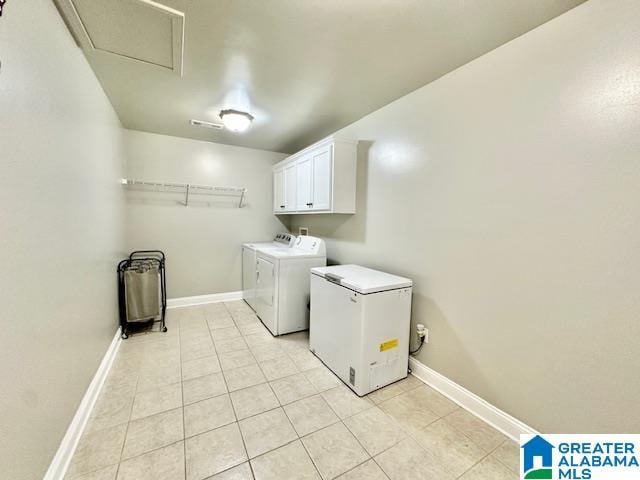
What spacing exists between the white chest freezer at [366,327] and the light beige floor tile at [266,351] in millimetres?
526

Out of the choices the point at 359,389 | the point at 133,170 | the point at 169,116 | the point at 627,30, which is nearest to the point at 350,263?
the point at 359,389

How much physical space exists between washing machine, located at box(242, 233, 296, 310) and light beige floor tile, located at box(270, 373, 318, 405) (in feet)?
5.12

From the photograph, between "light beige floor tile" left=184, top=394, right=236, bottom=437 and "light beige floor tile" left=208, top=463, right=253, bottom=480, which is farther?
"light beige floor tile" left=184, top=394, right=236, bottom=437

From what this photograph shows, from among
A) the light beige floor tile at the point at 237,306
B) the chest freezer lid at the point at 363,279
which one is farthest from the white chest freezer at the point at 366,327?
the light beige floor tile at the point at 237,306

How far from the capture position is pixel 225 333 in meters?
2.88

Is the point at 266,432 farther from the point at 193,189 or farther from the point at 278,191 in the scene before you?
the point at 193,189

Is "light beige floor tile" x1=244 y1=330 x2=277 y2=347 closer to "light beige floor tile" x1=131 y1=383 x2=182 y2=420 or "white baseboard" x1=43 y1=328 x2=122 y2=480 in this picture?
"light beige floor tile" x1=131 y1=383 x2=182 y2=420

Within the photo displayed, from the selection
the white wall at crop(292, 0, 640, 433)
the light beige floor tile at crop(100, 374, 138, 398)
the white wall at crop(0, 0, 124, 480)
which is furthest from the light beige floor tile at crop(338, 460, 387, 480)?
the light beige floor tile at crop(100, 374, 138, 398)

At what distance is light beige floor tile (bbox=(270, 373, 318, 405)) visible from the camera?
186cm

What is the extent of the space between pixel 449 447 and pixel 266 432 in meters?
1.08

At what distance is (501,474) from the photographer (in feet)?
4.30

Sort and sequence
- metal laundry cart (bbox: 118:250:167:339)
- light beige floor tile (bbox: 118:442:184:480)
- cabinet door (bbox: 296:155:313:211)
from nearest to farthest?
light beige floor tile (bbox: 118:442:184:480) < metal laundry cart (bbox: 118:250:167:339) < cabinet door (bbox: 296:155:313:211)

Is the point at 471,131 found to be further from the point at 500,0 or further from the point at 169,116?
the point at 169,116

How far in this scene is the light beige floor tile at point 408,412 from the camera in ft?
5.35
